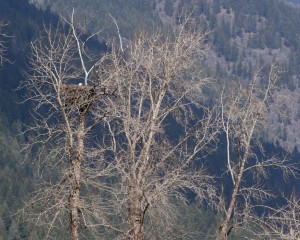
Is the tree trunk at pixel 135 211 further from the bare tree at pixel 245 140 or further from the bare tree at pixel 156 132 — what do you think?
the bare tree at pixel 245 140

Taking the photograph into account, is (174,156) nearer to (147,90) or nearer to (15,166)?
(147,90)

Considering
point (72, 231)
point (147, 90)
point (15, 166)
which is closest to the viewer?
point (72, 231)

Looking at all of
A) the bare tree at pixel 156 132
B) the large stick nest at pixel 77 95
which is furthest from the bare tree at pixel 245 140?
the large stick nest at pixel 77 95

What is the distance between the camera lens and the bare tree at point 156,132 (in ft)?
68.3

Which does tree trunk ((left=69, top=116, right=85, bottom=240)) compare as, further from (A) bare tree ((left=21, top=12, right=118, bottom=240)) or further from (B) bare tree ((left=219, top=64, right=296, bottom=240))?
(B) bare tree ((left=219, top=64, right=296, bottom=240))

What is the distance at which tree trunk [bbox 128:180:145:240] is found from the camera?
20484 millimetres

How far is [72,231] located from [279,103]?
677cm

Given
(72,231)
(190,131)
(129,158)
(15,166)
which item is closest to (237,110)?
(190,131)

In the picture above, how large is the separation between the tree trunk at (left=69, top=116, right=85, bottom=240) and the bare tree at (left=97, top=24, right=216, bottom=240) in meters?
0.95

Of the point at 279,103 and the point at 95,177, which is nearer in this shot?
the point at 95,177

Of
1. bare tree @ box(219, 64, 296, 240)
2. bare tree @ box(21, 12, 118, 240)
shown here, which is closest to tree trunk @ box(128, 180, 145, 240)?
bare tree @ box(21, 12, 118, 240)

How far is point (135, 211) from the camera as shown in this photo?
20828 millimetres

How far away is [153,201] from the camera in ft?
68.7

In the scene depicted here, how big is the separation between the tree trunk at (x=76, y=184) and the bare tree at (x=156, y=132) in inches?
37.6
